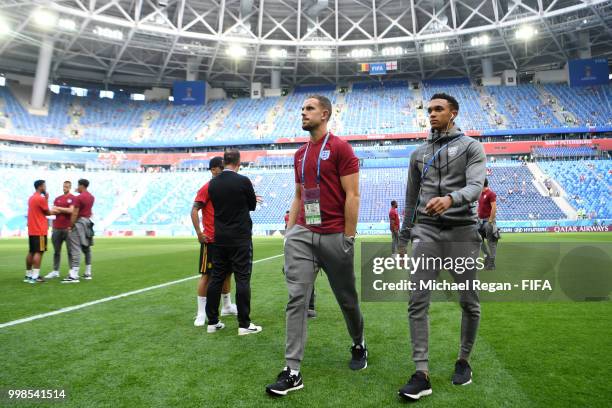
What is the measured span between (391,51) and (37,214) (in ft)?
155

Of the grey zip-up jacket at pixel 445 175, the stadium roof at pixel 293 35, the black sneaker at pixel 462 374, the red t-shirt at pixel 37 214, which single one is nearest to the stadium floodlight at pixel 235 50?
the stadium roof at pixel 293 35

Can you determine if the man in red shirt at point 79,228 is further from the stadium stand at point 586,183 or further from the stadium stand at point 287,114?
the stadium stand at point 287,114

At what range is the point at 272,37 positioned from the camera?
1959 inches

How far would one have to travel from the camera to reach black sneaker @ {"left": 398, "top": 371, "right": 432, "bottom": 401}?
2.80 meters

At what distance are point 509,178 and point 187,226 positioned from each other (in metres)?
31.8

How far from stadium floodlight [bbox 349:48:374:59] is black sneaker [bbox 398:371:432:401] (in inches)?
1977

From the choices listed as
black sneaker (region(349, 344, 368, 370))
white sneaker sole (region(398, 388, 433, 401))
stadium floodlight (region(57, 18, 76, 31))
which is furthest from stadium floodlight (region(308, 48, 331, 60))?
white sneaker sole (region(398, 388, 433, 401))

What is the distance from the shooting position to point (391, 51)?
4906 cm

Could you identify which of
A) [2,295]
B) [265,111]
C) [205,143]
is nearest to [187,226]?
[205,143]

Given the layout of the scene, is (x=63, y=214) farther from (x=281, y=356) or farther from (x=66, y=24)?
(x=66, y=24)

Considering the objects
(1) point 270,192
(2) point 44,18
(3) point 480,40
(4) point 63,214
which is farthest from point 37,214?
(3) point 480,40

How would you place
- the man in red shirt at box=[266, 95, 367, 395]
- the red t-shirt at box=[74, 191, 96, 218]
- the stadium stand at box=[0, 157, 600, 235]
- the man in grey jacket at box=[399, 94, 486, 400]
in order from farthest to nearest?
1. the stadium stand at box=[0, 157, 600, 235]
2. the red t-shirt at box=[74, 191, 96, 218]
3. the man in red shirt at box=[266, 95, 367, 395]
4. the man in grey jacket at box=[399, 94, 486, 400]

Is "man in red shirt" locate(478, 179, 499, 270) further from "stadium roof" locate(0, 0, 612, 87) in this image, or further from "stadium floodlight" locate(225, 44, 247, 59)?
"stadium floodlight" locate(225, 44, 247, 59)

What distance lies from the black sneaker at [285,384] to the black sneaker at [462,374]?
119cm
